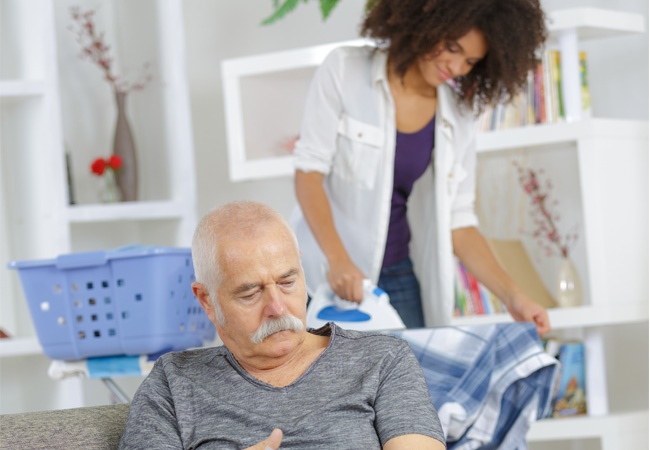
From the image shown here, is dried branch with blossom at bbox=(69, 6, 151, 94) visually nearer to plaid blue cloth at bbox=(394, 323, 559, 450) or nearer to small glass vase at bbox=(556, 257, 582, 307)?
small glass vase at bbox=(556, 257, 582, 307)

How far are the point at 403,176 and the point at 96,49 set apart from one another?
1713 mm

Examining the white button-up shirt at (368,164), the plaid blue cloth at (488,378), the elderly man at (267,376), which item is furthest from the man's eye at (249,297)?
the white button-up shirt at (368,164)

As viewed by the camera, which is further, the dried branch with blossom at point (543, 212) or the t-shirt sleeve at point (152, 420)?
the dried branch with blossom at point (543, 212)

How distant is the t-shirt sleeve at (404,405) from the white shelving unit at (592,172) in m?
1.65

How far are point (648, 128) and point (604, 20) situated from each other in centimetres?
36

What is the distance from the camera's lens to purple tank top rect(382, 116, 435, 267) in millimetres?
2432

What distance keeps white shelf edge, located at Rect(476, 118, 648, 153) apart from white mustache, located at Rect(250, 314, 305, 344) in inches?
69.7

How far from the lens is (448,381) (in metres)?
1.90

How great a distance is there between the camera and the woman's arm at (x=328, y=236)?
209cm

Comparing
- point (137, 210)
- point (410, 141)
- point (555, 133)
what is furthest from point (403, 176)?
point (137, 210)

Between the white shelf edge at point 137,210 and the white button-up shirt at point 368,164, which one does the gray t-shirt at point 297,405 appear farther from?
the white shelf edge at point 137,210

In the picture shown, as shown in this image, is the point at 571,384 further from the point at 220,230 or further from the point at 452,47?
the point at 220,230

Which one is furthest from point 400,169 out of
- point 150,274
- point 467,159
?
point 150,274

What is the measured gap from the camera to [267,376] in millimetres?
1561
